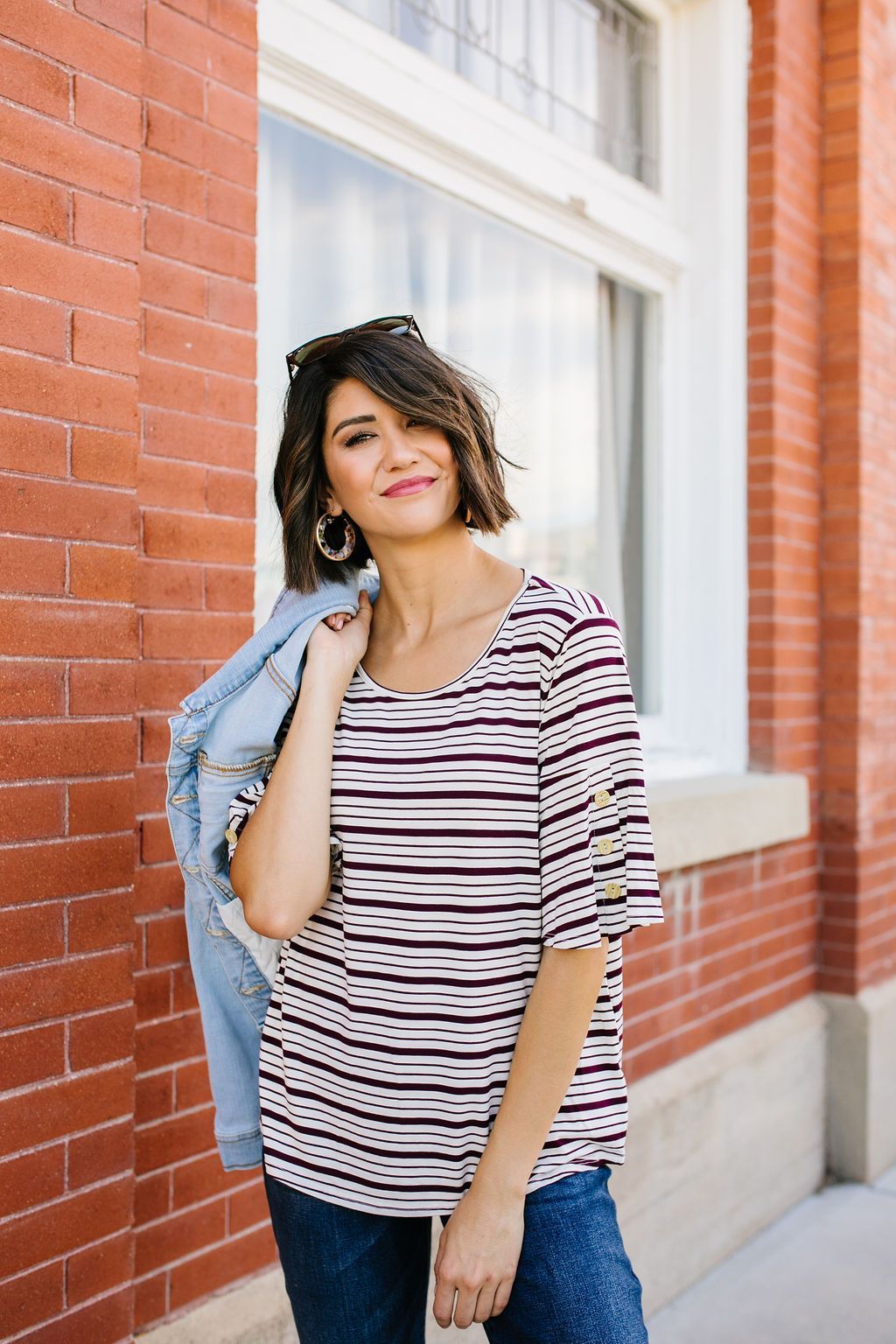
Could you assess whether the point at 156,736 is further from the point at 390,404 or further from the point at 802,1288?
the point at 802,1288

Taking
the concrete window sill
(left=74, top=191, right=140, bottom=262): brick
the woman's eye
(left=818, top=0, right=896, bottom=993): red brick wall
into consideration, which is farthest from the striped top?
(left=818, top=0, right=896, bottom=993): red brick wall

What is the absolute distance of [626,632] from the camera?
14.5ft

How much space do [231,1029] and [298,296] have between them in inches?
73.9

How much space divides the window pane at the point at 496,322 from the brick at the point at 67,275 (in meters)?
0.79

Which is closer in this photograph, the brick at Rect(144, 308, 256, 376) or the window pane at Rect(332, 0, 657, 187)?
the brick at Rect(144, 308, 256, 376)

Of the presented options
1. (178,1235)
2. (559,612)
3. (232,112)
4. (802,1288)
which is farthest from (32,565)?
(802,1288)

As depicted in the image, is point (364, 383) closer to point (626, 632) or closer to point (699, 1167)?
point (626, 632)

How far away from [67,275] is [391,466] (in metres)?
0.65

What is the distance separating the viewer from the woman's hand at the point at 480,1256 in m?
1.58

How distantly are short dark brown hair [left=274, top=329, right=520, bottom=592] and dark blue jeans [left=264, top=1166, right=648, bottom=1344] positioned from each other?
93cm

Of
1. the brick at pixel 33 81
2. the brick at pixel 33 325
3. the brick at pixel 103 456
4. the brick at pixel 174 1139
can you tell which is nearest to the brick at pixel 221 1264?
the brick at pixel 174 1139

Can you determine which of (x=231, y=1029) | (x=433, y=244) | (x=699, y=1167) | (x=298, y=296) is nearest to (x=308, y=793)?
(x=231, y=1029)

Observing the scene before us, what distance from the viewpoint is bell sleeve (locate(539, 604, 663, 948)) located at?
62.4 inches

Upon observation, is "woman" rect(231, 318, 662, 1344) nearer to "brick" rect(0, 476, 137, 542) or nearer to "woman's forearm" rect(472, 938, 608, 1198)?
"woman's forearm" rect(472, 938, 608, 1198)
